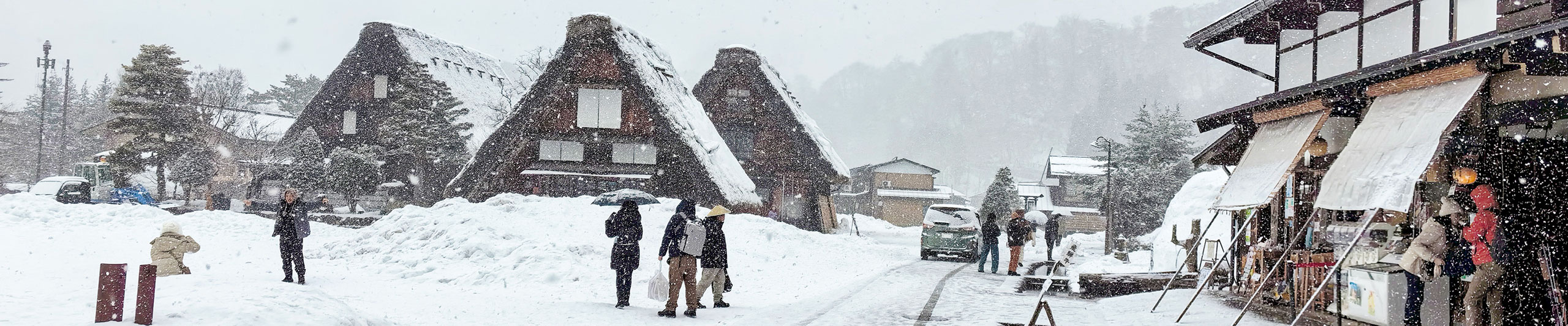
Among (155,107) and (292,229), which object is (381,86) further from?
(292,229)

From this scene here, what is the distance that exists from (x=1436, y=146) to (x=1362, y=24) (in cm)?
365

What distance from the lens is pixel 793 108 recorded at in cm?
3747

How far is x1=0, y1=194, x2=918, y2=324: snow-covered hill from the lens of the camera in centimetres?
910

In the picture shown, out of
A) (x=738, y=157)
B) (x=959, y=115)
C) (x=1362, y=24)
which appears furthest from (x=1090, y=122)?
(x=1362, y=24)

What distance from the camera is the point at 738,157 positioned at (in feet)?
123

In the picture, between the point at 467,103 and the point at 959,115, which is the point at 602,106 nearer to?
the point at 467,103

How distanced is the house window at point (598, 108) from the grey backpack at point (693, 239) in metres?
19.1

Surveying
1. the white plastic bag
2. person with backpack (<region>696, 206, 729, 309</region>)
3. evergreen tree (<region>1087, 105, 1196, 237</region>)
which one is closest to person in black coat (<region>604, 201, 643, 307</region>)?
the white plastic bag

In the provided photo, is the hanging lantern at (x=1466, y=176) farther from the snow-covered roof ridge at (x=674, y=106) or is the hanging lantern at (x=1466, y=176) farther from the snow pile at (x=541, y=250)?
the snow-covered roof ridge at (x=674, y=106)

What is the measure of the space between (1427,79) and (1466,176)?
0.98 metres

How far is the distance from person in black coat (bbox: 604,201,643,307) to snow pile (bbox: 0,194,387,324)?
2762 millimetres

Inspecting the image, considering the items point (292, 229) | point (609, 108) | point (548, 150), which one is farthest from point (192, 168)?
point (292, 229)

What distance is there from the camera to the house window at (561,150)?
29.0 meters

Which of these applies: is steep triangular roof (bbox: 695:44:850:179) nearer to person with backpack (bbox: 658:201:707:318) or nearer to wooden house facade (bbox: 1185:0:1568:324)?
wooden house facade (bbox: 1185:0:1568:324)
